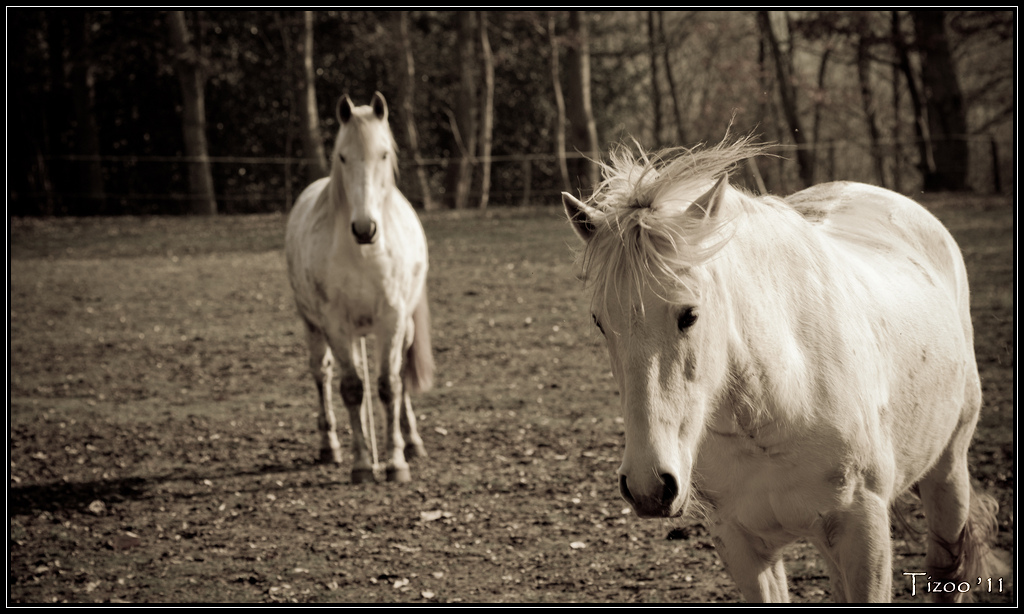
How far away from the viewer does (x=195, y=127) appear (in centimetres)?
1978

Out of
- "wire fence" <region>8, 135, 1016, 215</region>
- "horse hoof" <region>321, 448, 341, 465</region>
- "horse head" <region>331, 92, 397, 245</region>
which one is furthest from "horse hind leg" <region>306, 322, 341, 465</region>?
"wire fence" <region>8, 135, 1016, 215</region>

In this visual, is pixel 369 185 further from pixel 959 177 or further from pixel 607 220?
pixel 959 177

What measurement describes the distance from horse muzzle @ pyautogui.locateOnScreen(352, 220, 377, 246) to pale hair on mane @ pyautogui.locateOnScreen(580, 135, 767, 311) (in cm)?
303

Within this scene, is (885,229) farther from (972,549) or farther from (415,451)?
(415,451)

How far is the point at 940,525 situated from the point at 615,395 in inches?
155

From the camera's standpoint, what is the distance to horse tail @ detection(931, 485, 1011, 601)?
3297 millimetres

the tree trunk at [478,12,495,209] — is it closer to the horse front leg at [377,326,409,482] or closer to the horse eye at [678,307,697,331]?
the horse front leg at [377,326,409,482]

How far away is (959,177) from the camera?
1900 cm

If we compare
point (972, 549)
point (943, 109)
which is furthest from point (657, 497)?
point (943, 109)

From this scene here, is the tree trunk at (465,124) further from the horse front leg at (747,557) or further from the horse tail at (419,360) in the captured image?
the horse front leg at (747,557)

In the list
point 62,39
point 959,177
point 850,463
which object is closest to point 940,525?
point 850,463

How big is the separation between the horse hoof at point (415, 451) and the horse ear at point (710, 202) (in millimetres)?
4232

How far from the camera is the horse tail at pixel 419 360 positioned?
6.50m

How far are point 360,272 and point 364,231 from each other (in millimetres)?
508
